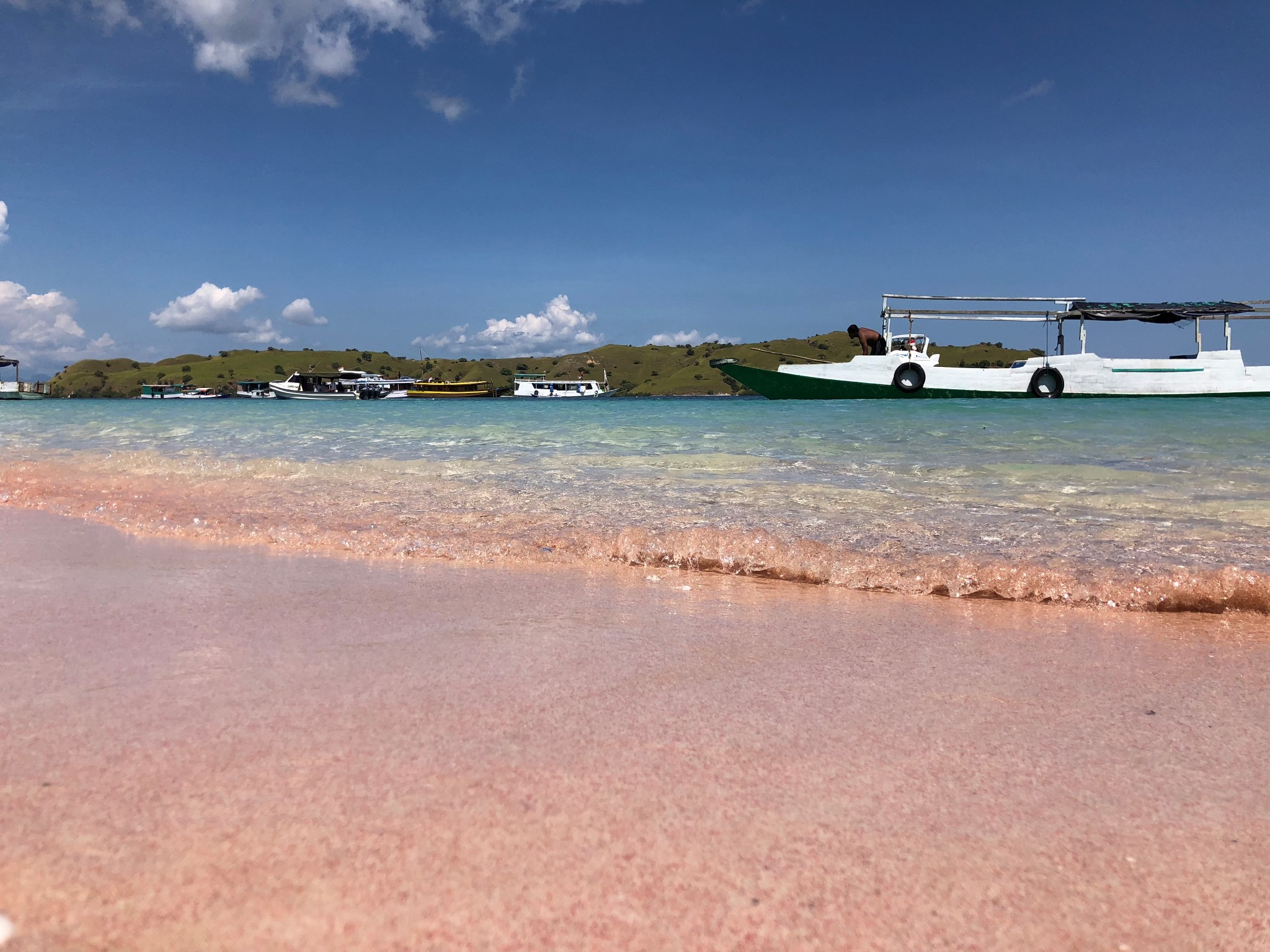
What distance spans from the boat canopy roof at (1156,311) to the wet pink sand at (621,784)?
152 ft

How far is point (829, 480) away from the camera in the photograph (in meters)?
7.05

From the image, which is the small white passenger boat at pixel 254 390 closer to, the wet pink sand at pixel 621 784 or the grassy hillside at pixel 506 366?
the grassy hillside at pixel 506 366

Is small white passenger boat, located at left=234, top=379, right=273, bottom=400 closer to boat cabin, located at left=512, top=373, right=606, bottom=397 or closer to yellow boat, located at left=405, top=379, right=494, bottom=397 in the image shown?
yellow boat, located at left=405, top=379, right=494, bottom=397

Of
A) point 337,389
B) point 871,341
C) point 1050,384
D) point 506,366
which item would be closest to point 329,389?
point 337,389

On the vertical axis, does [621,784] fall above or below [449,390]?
below

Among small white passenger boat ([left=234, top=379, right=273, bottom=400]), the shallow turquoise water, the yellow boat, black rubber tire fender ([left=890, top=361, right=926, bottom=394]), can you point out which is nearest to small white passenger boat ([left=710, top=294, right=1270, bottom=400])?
black rubber tire fender ([left=890, top=361, right=926, bottom=394])

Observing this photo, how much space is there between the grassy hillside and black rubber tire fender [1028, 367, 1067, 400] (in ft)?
252

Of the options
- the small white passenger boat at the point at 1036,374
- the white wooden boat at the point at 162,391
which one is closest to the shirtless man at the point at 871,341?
the small white passenger boat at the point at 1036,374

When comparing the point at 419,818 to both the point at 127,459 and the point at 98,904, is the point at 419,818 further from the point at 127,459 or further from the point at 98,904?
the point at 127,459

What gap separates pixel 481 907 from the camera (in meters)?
1.06

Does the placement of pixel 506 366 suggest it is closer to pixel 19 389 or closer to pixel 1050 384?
pixel 19 389

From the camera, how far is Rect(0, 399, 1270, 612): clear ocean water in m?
4.24

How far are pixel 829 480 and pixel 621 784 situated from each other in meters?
5.95

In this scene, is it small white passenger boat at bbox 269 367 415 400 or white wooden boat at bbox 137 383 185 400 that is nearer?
small white passenger boat at bbox 269 367 415 400
